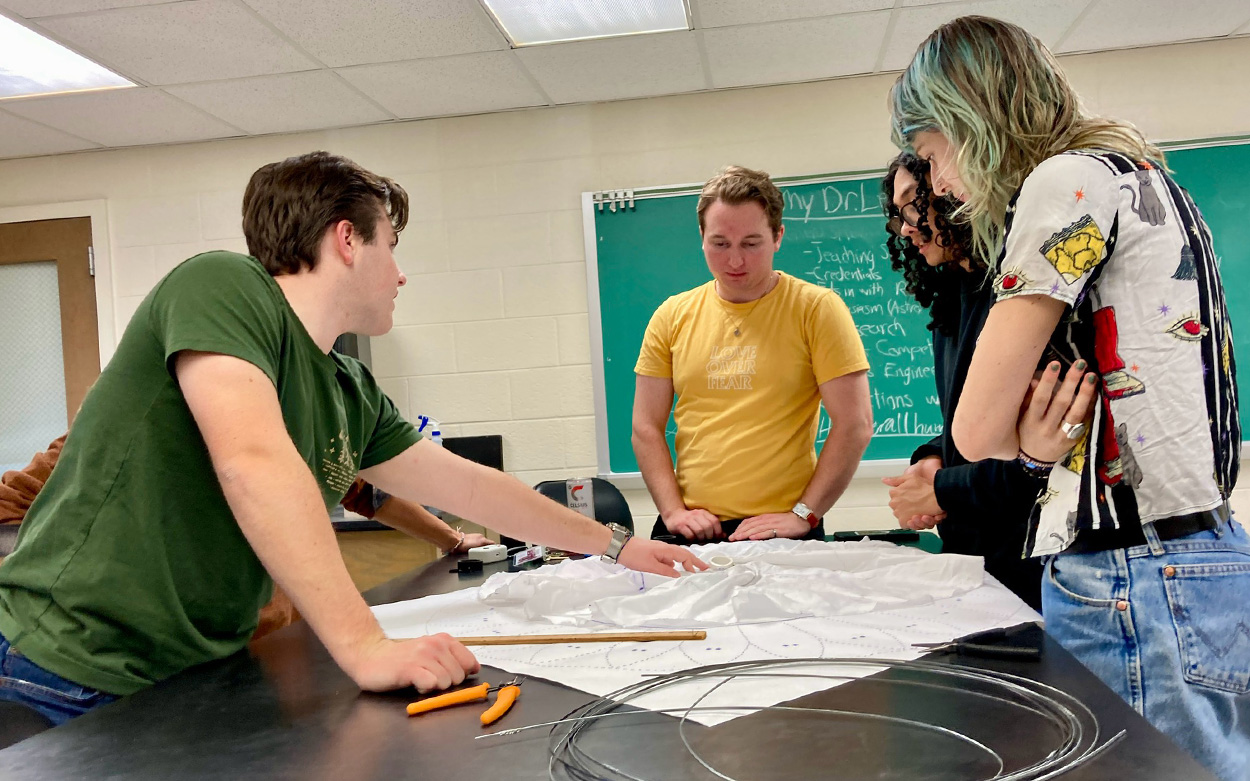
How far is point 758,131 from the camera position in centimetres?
359

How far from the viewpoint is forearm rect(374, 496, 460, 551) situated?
5.78ft

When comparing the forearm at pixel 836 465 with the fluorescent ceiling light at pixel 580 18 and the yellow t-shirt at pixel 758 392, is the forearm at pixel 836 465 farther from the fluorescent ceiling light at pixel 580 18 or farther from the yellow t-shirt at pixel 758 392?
the fluorescent ceiling light at pixel 580 18

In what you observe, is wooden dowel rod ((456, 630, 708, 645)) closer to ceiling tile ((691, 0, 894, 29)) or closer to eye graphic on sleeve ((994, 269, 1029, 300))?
eye graphic on sleeve ((994, 269, 1029, 300))

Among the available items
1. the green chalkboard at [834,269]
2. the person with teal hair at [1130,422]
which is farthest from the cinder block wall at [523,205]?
the person with teal hair at [1130,422]

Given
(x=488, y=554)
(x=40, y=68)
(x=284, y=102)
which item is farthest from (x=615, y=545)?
(x=40, y=68)

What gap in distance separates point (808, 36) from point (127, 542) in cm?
282

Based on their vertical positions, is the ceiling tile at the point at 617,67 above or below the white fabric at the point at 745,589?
above

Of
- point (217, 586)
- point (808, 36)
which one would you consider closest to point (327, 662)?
point (217, 586)

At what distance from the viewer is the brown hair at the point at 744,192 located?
228cm

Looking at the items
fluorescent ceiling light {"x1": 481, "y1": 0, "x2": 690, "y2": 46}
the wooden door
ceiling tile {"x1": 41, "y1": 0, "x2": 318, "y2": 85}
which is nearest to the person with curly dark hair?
fluorescent ceiling light {"x1": 481, "y1": 0, "x2": 690, "y2": 46}

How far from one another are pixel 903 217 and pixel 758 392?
76 centimetres

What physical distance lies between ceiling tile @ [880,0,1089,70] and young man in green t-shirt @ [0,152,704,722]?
2505 mm

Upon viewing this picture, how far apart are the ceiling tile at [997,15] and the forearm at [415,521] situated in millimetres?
2304

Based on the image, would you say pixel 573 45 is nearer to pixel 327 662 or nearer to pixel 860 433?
pixel 860 433
